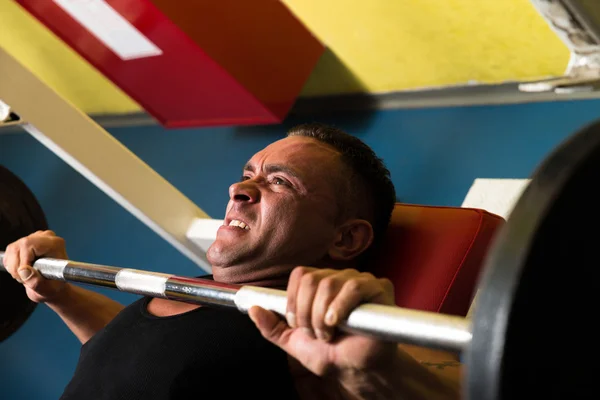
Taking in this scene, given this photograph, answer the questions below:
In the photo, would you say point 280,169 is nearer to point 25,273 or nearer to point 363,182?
point 363,182

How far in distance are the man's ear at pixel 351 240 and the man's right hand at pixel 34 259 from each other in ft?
1.78

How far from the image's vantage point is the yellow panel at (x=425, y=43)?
171cm

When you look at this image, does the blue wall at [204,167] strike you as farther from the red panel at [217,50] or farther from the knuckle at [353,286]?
the knuckle at [353,286]

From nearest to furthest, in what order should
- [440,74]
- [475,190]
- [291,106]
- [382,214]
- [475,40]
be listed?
[382,214]
[475,190]
[475,40]
[440,74]
[291,106]

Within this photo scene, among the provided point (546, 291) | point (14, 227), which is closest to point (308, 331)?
point (546, 291)

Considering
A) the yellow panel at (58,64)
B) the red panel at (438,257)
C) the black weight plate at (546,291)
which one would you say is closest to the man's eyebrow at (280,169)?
the red panel at (438,257)

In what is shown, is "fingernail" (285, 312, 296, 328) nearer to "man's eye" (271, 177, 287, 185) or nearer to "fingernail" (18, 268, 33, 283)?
"man's eye" (271, 177, 287, 185)

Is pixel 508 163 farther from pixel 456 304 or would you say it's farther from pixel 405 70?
pixel 456 304

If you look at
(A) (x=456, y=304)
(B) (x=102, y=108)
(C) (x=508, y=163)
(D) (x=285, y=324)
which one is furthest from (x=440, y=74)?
(B) (x=102, y=108)

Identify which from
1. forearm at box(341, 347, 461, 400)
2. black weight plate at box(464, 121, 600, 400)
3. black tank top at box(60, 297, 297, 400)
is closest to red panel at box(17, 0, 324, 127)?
black tank top at box(60, 297, 297, 400)

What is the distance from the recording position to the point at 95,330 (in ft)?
4.95

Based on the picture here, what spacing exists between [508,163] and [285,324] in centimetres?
114

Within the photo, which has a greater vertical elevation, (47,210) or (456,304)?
(456,304)

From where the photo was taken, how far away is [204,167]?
2.72 meters
